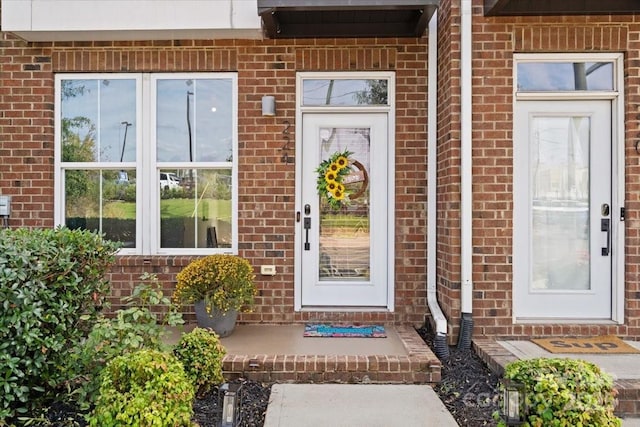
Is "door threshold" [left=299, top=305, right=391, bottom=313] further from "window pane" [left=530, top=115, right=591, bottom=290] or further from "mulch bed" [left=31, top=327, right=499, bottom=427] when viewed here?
"window pane" [left=530, top=115, right=591, bottom=290]

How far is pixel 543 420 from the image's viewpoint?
261cm

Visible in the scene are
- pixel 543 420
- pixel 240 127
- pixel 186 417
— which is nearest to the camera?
pixel 543 420

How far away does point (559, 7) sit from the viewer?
4.58 m

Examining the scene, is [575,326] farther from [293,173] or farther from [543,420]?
[293,173]

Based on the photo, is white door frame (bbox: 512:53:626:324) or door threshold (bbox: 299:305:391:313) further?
door threshold (bbox: 299:305:391:313)

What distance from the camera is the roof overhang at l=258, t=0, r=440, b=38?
4.40m

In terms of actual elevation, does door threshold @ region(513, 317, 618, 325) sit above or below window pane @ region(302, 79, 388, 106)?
below

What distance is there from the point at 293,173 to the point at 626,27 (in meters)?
3.44

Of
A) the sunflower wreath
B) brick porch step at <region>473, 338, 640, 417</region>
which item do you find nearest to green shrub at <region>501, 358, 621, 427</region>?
brick porch step at <region>473, 338, 640, 417</region>

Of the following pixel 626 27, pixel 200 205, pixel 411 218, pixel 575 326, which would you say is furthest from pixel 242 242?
pixel 626 27

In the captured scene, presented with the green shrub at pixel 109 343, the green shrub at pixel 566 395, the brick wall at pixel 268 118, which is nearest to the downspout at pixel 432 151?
the brick wall at pixel 268 118

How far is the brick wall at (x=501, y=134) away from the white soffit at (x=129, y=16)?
2.09 m

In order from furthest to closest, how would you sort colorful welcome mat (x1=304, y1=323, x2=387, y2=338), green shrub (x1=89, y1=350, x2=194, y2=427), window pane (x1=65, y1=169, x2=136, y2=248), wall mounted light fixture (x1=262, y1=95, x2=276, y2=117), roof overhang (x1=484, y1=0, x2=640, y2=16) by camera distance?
1. window pane (x1=65, y1=169, x2=136, y2=248)
2. wall mounted light fixture (x1=262, y1=95, x2=276, y2=117)
3. colorful welcome mat (x1=304, y1=323, x2=387, y2=338)
4. roof overhang (x1=484, y1=0, x2=640, y2=16)
5. green shrub (x1=89, y1=350, x2=194, y2=427)

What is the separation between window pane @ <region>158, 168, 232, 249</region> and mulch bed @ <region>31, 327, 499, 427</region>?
1837 millimetres
